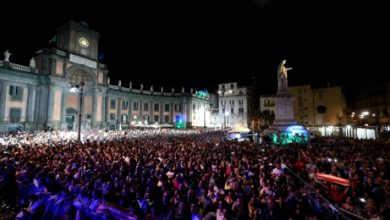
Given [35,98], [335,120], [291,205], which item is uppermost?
[35,98]

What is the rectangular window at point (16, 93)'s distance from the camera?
120 feet

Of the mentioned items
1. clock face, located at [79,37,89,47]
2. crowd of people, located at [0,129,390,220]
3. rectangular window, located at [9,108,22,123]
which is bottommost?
crowd of people, located at [0,129,390,220]

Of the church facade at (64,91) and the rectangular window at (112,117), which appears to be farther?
the rectangular window at (112,117)

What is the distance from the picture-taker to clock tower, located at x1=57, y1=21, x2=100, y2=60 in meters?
44.5

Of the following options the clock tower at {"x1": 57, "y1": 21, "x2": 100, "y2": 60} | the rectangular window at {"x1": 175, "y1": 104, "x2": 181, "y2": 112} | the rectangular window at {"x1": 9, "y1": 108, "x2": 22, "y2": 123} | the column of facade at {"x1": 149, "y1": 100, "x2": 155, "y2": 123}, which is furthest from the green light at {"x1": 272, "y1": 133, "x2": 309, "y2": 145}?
the rectangular window at {"x1": 175, "y1": 104, "x2": 181, "y2": 112}

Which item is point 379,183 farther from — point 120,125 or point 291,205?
point 120,125

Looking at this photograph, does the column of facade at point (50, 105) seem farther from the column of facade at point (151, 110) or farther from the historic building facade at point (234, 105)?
the historic building facade at point (234, 105)

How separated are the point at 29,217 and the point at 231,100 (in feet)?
238

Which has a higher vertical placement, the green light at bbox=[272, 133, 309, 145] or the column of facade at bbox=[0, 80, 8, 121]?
the column of facade at bbox=[0, 80, 8, 121]

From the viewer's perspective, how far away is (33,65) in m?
40.1

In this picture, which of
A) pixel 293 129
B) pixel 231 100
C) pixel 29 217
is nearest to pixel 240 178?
pixel 29 217

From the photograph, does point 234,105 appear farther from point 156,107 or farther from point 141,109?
point 141,109

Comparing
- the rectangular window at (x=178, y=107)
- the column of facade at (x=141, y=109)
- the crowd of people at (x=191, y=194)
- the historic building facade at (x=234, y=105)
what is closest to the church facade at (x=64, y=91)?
the column of facade at (x=141, y=109)

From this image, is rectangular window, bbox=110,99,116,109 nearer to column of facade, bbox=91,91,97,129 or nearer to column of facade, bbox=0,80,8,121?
column of facade, bbox=91,91,97,129
